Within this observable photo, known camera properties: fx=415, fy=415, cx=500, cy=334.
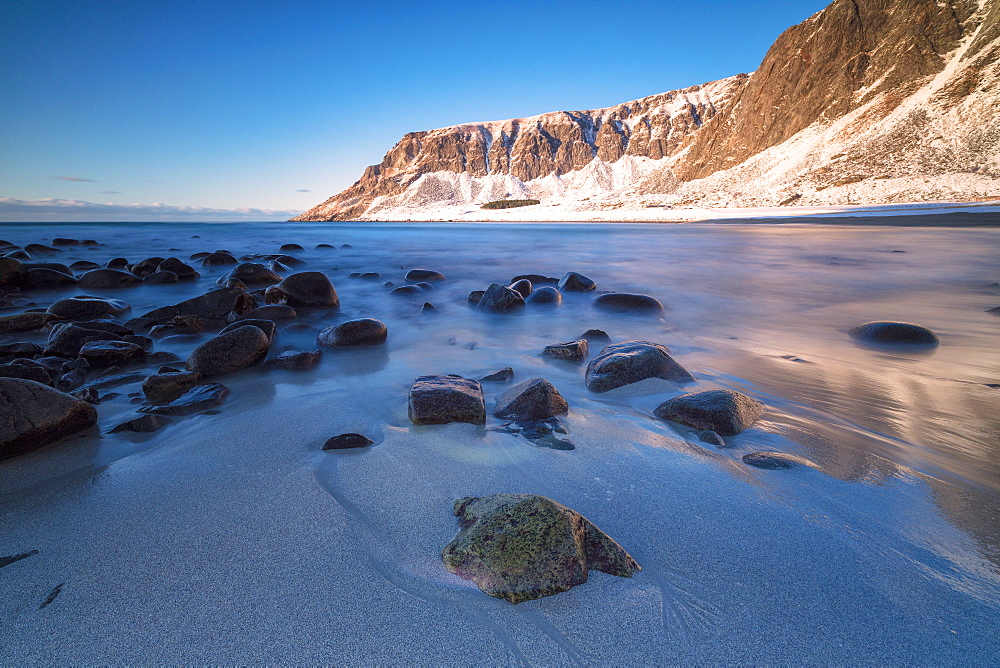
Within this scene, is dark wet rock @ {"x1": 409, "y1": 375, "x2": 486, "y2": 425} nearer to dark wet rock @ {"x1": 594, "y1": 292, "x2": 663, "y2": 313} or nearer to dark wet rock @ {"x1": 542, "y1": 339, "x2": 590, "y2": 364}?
dark wet rock @ {"x1": 542, "y1": 339, "x2": 590, "y2": 364}

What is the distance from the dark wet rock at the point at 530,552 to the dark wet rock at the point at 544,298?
4.88 meters

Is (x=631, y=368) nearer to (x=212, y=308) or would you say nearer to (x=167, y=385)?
(x=167, y=385)

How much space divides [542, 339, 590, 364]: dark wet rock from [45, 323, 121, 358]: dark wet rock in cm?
383

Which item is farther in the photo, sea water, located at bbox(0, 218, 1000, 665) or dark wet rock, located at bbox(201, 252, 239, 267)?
dark wet rock, located at bbox(201, 252, 239, 267)

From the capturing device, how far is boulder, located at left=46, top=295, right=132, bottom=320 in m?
4.82

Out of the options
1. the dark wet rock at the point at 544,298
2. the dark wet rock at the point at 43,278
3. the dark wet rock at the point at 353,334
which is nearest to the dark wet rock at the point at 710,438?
the dark wet rock at the point at 353,334

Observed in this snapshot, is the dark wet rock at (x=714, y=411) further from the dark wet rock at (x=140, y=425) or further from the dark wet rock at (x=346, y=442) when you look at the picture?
the dark wet rock at (x=140, y=425)

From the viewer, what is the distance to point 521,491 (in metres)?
1.75

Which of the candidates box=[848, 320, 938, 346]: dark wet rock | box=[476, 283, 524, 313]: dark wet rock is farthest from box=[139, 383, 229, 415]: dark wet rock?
box=[848, 320, 938, 346]: dark wet rock

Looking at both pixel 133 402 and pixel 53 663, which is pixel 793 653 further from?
pixel 133 402

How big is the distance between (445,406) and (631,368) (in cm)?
138

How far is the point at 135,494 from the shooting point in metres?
1.74

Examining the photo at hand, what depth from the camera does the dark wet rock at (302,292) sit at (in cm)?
577

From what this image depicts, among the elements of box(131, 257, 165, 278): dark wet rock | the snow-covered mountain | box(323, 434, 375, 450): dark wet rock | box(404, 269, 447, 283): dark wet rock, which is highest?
the snow-covered mountain
